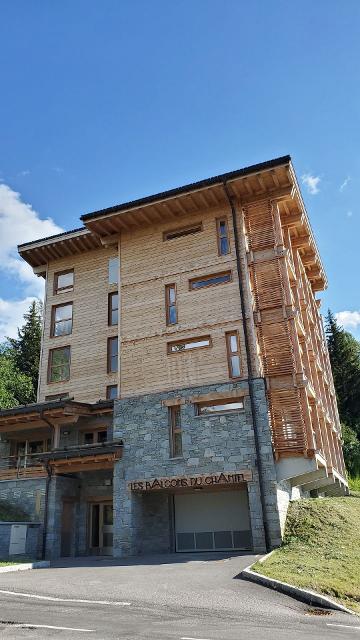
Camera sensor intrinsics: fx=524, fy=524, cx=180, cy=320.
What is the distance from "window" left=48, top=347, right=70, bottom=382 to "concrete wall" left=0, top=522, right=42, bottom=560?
8.36 metres

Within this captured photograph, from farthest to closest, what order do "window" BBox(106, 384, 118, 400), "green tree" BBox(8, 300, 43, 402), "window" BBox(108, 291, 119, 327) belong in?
"green tree" BBox(8, 300, 43, 402) < "window" BBox(108, 291, 119, 327) < "window" BBox(106, 384, 118, 400)

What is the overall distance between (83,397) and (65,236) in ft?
29.7

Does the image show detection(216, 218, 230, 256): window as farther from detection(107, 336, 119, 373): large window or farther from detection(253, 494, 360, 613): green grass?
detection(253, 494, 360, 613): green grass

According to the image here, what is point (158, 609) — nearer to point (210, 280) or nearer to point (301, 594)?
point (301, 594)

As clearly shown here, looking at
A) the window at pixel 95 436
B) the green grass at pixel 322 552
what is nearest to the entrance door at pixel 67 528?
the window at pixel 95 436

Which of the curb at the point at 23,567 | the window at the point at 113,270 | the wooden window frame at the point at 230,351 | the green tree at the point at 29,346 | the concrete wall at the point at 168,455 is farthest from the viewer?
the green tree at the point at 29,346

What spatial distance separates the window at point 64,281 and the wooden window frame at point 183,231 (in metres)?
7.41

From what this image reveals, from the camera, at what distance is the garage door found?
835 inches

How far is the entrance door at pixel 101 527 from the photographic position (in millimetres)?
23219

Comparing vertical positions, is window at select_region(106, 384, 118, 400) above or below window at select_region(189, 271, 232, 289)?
below

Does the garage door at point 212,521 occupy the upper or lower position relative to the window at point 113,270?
lower

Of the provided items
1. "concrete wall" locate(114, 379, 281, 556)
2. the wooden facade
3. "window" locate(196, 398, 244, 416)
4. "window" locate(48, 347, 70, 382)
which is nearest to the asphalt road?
"concrete wall" locate(114, 379, 281, 556)

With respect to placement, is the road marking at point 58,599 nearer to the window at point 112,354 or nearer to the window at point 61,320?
the window at point 112,354

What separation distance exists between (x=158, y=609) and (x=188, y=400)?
11939mm
